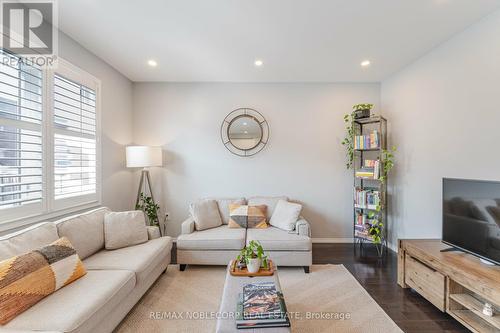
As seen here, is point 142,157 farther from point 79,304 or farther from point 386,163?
point 386,163

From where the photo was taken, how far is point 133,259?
2.18 m

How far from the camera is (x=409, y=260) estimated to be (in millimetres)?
2367

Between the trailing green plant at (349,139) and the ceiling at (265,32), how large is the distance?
2.43 ft

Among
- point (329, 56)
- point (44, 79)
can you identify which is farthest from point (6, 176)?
point (329, 56)

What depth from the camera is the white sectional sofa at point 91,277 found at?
4.44ft

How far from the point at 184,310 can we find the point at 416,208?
3.08 m

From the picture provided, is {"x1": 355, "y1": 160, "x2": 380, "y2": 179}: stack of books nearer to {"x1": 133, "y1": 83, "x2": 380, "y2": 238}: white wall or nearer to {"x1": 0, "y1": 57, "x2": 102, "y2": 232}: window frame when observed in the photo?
{"x1": 133, "y1": 83, "x2": 380, "y2": 238}: white wall

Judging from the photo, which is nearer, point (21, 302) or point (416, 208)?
point (21, 302)

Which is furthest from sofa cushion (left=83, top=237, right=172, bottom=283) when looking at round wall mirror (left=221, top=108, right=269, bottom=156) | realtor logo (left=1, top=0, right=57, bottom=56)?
realtor logo (left=1, top=0, right=57, bottom=56)

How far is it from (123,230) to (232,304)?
1630 mm

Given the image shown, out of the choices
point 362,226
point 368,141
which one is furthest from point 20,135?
point 362,226

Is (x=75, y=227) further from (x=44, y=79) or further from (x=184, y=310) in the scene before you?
(x=44, y=79)

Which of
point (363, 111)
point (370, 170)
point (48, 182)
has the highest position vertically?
point (363, 111)

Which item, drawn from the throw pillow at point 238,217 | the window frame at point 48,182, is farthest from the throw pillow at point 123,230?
the throw pillow at point 238,217
